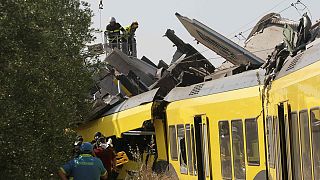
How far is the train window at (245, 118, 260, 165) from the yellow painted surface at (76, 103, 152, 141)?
21.9 feet

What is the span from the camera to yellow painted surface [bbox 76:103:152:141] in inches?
754

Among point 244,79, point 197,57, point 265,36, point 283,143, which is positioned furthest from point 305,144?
point 265,36

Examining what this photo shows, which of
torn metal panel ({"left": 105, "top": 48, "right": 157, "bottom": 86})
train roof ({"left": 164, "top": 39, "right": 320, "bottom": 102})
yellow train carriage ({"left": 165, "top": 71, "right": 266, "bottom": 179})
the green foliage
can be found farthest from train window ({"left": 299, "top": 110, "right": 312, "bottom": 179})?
torn metal panel ({"left": 105, "top": 48, "right": 157, "bottom": 86})

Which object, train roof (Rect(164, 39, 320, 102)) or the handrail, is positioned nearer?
train roof (Rect(164, 39, 320, 102))

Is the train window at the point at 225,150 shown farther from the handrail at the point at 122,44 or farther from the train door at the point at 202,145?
the handrail at the point at 122,44

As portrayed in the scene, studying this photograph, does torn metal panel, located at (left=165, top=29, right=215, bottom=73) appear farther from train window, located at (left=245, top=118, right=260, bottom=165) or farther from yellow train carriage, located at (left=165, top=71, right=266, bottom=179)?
train window, located at (left=245, top=118, right=260, bottom=165)

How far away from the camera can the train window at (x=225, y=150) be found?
12964 mm

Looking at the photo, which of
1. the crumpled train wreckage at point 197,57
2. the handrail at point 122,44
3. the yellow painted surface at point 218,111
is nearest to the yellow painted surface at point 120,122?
the crumpled train wreckage at point 197,57

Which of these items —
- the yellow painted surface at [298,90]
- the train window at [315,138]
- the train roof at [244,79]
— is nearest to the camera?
the train window at [315,138]

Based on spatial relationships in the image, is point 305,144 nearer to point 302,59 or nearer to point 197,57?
point 302,59

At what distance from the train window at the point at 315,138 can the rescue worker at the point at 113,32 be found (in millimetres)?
35216

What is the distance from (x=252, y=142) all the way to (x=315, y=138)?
4390mm

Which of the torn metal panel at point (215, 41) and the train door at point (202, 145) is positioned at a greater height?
the torn metal panel at point (215, 41)

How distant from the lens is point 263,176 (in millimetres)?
11430
